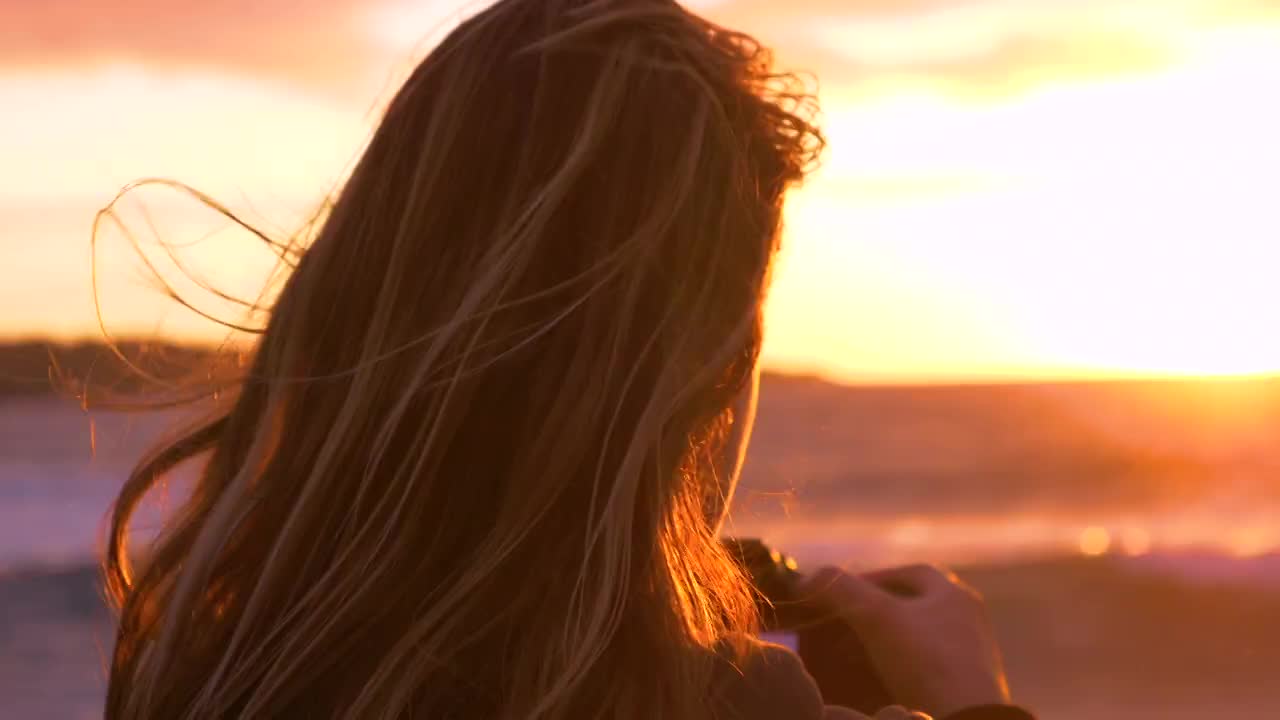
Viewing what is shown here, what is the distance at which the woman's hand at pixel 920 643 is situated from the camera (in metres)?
2.12

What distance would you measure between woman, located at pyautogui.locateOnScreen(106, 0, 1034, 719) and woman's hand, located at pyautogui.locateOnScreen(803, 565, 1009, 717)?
0.83 ft

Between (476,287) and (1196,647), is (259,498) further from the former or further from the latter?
(1196,647)

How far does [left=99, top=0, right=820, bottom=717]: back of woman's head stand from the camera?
1786 millimetres

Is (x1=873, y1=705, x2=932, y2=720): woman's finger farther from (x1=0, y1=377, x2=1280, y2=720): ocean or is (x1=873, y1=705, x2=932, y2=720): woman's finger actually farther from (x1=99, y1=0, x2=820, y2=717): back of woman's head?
(x1=0, y1=377, x2=1280, y2=720): ocean

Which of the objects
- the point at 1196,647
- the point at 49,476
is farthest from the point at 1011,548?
the point at 49,476

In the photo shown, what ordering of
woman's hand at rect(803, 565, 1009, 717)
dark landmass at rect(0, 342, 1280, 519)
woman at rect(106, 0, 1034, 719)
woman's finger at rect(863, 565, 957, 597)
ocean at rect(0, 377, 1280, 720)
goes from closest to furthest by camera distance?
woman at rect(106, 0, 1034, 719) < woman's hand at rect(803, 565, 1009, 717) < woman's finger at rect(863, 565, 957, 597) < ocean at rect(0, 377, 1280, 720) < dark landmass at rect(0, 342, 1280, 519)

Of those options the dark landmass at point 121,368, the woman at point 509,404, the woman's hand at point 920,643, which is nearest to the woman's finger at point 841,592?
the woman's hand at point 920,643

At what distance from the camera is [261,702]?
178 cm

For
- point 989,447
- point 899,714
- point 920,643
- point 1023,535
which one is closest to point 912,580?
point 920,643

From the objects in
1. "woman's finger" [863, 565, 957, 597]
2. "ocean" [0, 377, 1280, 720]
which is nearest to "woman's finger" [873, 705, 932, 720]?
"woman's finger" [863, 565, 957, 597]

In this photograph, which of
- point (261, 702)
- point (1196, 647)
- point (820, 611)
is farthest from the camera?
point (1196, 647)

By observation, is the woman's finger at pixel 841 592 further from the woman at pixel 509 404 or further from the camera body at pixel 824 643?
the woman at pixel 509 404

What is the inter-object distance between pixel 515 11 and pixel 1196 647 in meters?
7.27

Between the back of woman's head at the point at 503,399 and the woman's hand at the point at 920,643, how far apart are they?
295mm
